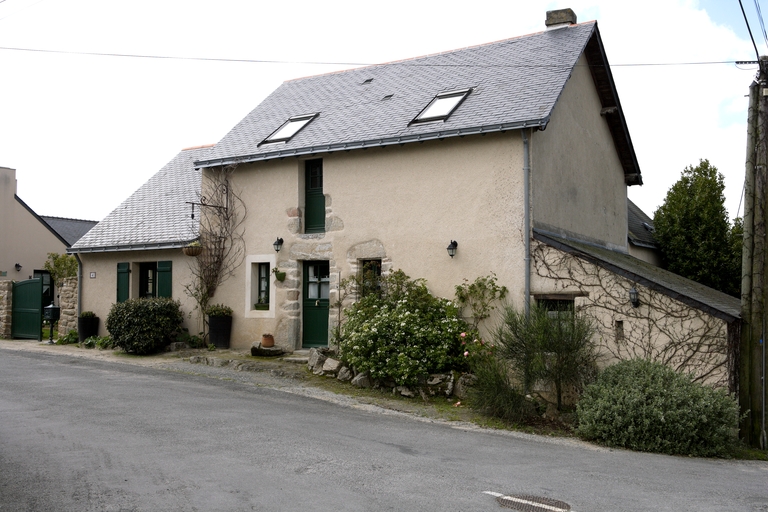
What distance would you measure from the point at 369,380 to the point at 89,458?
20.5ft

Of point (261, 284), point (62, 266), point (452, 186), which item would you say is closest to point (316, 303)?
point (261, 284)

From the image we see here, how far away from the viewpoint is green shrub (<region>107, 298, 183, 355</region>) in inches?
635

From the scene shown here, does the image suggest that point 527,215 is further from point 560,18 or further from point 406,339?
point 560,18

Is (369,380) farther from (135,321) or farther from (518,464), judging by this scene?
(135,321)

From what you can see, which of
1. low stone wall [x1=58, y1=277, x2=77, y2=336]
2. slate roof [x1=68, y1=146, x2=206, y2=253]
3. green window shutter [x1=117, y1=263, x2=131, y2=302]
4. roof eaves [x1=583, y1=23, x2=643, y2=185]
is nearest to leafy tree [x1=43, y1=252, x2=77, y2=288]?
low stone wall [x1=58, y1=277, x2=77, y2=336]

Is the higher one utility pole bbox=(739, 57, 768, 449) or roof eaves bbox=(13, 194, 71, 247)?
roof eaves bbox=(13, 194, 71, 247)

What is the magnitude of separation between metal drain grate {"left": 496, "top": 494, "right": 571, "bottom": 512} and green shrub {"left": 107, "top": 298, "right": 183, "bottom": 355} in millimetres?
11822

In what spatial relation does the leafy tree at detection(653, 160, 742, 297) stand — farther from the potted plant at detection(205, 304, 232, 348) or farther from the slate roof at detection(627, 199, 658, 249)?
the potted plant at detection(205, 304, 232, 348)

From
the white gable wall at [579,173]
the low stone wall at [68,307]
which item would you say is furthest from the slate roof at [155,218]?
the white gable wall at [579,173]

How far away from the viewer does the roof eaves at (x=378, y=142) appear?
40.8 feet

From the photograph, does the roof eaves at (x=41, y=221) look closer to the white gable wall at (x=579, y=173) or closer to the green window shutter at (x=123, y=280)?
the green window shutter at (x=123, y=280)

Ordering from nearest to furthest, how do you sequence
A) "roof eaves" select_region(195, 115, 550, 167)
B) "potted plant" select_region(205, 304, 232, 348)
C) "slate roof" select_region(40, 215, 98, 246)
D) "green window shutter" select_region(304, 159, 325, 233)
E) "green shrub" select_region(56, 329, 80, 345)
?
"roof eaves" select_region(195, 115, 550, 167), "green window shutter" select_region(304, 159, 325, 233), "potted plant" select_region(205, 304, 232, 348), "green shrub" select_region(56, 329, 80, 345), "slate roof" select_region(40, 215, 98, 246)

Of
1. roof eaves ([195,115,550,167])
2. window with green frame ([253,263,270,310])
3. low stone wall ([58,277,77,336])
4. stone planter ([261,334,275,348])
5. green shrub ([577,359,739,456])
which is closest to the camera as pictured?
green shrub ([577,359,739,456])

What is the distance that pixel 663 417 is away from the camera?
930 centimetres
